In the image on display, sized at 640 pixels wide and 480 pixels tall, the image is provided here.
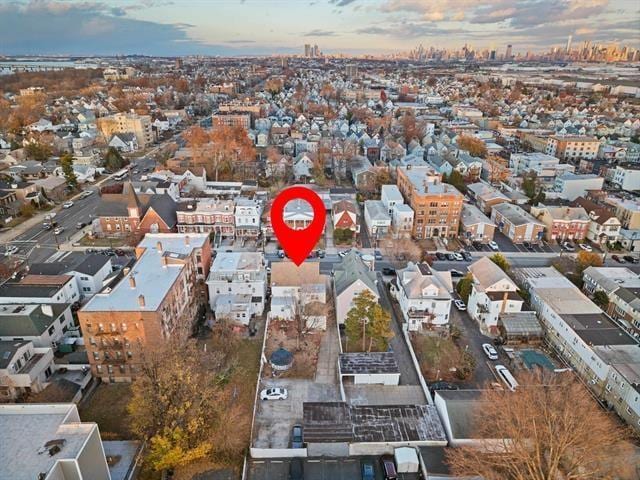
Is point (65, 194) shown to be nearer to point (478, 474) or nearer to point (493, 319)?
point (493, 319)

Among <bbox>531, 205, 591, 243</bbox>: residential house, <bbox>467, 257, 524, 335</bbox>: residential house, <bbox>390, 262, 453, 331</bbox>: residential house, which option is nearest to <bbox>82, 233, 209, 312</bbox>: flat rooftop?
<bbox>390, 262, 453, 331</bbox>: residential house

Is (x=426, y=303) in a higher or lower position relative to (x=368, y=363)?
higher

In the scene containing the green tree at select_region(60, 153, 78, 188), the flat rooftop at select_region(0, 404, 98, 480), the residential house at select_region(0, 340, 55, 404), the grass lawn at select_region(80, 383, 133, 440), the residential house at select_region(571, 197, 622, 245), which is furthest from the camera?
the green tree at select_region(60, 153, 78, 188)

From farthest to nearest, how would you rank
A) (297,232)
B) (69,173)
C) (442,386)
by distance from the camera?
(69,173)
(297,232)
(442,386)

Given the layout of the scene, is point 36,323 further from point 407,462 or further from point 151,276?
point 407,462

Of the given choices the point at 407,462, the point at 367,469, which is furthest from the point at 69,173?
the point at 407,462

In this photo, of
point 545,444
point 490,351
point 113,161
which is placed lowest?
point 490,351

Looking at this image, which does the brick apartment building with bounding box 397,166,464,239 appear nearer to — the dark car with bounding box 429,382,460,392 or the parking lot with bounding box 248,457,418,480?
the dark car with bounding box 429,382,460,392
